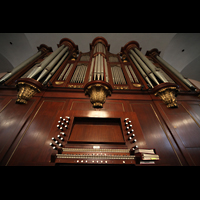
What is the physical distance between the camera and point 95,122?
9.66ft

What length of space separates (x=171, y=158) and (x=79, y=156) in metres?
2.00

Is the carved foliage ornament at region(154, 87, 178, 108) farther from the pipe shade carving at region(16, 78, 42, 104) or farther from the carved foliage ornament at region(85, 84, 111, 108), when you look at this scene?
the pipe shade carving at region(16, 78, 42, 104)

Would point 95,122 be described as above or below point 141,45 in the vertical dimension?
below

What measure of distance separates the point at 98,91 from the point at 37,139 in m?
1.93

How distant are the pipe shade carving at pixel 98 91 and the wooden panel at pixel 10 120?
1765 mm

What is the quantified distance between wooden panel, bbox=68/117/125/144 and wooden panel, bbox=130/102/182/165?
73cm

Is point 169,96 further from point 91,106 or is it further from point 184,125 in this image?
point 91,106

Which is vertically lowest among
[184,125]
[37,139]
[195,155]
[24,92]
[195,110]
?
[195,155]

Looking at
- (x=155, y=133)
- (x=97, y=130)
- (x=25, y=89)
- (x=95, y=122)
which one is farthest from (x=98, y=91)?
(x=25, y=89)
